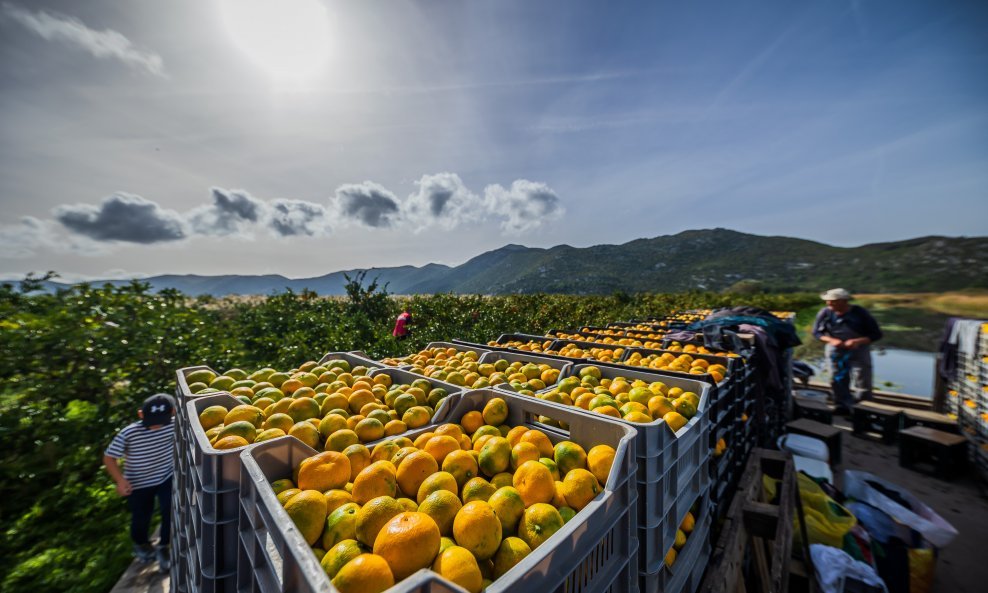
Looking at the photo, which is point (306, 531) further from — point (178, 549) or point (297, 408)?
point (178, 549)

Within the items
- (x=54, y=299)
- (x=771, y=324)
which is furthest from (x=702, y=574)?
(x=54, y=299)

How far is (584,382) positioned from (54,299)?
292 inches

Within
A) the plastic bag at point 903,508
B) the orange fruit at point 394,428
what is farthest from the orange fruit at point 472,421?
the plastic bag at point 903,508

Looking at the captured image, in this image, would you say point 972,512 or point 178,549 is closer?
point 178,549

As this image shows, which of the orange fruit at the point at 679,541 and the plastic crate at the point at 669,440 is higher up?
the plastic crate at the point at 669,440

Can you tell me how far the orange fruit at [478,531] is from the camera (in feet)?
4.18

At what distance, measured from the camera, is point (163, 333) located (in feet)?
18.1

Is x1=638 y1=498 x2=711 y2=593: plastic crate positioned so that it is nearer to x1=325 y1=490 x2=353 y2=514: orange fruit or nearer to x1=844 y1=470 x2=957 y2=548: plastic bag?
x1=325 y1=490 x2=353 y2=514: orange fruit

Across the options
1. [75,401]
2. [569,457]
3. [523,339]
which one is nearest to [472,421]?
[569,457]

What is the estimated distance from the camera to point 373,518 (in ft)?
4.30

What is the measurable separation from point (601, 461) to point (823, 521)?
3360mm

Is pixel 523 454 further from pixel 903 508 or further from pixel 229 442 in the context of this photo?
pixel 903 508

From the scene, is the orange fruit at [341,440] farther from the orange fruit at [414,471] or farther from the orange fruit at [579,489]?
the orange fruit at [579,489]

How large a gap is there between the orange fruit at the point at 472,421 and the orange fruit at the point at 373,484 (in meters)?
0.77
